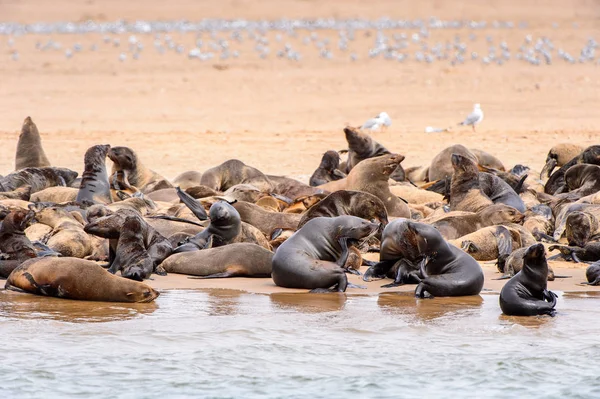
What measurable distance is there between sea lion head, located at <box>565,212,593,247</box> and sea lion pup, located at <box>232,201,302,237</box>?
2.22 m

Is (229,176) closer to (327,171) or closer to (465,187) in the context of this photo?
(327,171)

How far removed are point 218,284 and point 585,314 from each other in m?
2.37

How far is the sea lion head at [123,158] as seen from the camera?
37.2 feet

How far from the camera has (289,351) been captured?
500 cm

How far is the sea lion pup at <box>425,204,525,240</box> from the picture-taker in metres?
8.26

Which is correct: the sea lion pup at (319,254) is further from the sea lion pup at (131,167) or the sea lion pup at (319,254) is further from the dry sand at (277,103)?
the dry sand at (277,103)

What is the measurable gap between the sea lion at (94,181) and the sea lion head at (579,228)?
4120mm

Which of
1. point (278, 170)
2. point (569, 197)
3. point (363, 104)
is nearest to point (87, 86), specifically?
point (363, 104)

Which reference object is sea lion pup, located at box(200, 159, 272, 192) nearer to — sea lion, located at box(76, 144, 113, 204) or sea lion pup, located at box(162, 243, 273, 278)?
sea lion, located at box(76, 144, 113, 204)

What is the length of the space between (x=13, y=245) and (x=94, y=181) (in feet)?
9.05

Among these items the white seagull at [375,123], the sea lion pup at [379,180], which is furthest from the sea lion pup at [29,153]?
the white seagull at [375,123]

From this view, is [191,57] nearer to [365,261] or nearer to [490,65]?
[490,65]

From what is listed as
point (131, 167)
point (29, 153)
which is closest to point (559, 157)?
point (131, 167)

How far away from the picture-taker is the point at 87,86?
95.5 feet
